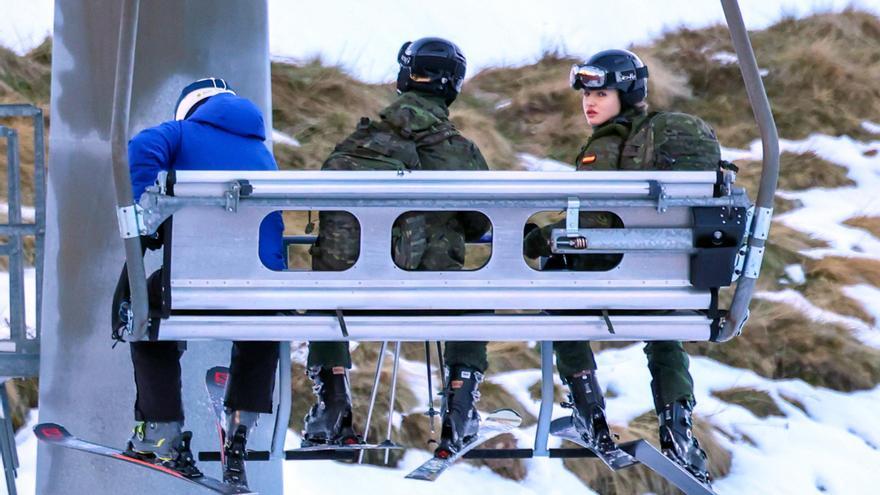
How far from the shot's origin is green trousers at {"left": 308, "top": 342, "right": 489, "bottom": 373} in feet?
18.4

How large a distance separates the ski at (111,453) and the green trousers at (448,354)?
57cm

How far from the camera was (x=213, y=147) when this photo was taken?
5.36m

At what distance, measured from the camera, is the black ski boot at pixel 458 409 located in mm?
5547

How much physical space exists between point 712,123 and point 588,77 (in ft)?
31.1

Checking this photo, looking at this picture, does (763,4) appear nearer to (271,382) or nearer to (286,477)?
(286,477)

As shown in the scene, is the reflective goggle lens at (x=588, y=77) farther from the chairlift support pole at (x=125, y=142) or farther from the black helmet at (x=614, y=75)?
the chairlift support pole at (x=125, y=142)

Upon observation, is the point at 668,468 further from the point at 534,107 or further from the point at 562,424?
the point at 534,107

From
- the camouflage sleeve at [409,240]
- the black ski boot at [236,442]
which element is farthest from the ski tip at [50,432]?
the camouflage sleeve at [409,240]

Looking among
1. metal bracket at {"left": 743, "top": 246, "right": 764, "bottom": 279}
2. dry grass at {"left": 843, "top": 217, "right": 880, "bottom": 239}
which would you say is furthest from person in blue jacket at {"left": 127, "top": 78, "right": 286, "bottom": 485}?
dry grass at {"left": 843, "top": 217, "right": 880, "bottom": 239}

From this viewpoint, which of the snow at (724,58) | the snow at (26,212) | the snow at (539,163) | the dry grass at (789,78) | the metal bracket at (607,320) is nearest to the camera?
the metal bracket at (607,320)

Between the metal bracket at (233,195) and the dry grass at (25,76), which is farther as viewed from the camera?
the dry grass at (25,76)

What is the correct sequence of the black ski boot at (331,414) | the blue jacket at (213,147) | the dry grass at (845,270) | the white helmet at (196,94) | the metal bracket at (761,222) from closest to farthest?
the metal bracket at (761,222)
the blue jacket at (213,147)
the white helmet at (196,94)
the black ski boot at (331,414)
the dry grass at (845,270)

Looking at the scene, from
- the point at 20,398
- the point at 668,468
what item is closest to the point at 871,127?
the point at 20,398

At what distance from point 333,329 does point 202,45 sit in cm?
212
